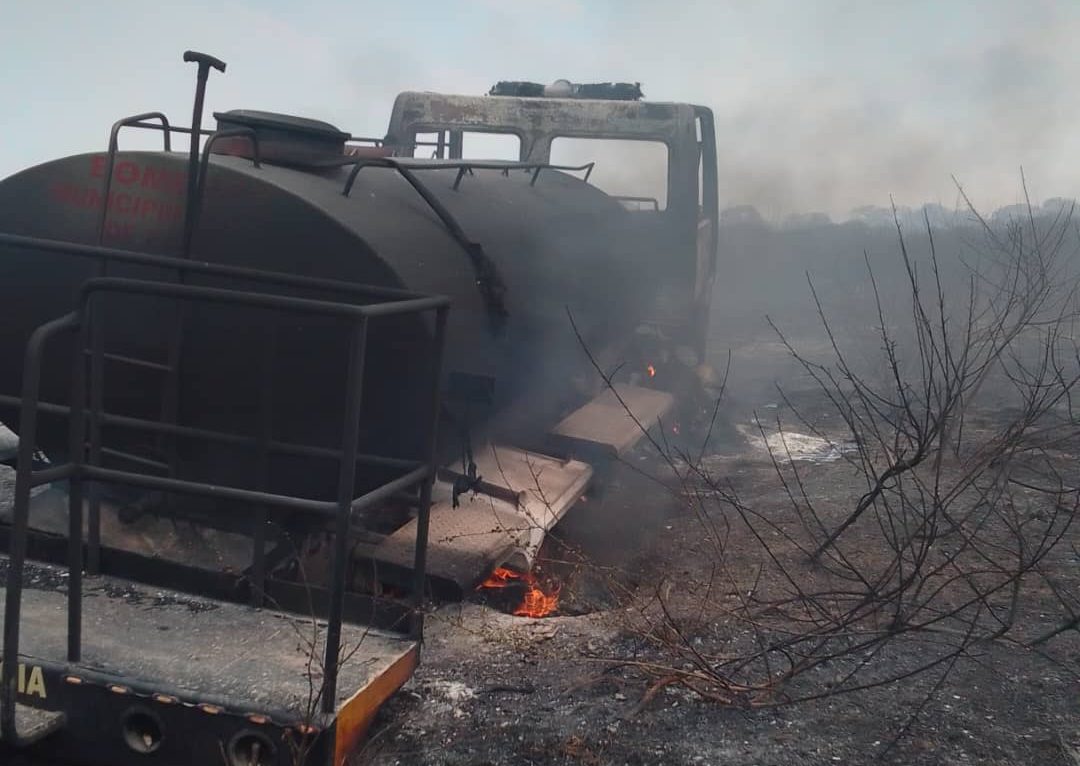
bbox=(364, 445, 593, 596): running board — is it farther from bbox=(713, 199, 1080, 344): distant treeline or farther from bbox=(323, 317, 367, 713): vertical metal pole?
bbox=(713, 199, 1080, 344): distant treeline

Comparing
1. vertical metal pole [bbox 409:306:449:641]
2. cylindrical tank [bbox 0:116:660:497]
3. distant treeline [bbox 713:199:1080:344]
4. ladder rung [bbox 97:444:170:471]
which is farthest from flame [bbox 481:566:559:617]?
distant treeline [bbox 713:199:1080:344]

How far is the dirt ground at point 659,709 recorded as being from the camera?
126 inches

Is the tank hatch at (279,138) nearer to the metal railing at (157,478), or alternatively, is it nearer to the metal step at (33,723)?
the metal railing at (157,478)

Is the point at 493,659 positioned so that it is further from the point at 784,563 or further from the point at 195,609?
the point at 784,563

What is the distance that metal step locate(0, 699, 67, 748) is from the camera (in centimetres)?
251

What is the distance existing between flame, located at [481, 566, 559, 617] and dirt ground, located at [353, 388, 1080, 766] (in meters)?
0.11

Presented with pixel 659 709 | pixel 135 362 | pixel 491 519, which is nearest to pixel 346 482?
pixel 135 362

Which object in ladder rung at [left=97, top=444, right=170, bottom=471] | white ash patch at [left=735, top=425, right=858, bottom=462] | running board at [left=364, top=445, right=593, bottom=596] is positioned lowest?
white ash patch at [left=735, top=425, right=858, bottom=462]

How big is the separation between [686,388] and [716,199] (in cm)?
161

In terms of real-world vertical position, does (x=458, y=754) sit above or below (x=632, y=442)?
below

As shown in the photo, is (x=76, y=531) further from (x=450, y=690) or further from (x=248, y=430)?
(x=450, y=690)

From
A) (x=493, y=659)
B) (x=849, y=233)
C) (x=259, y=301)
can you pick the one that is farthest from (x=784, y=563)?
(x=849, y=233)

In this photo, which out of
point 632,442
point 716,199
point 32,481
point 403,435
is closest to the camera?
point 32,481

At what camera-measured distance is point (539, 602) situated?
14.8ft
